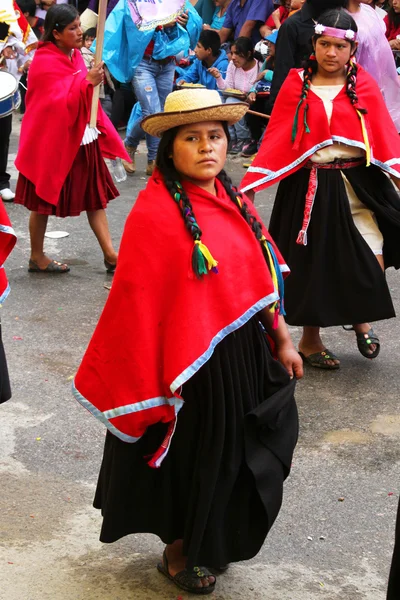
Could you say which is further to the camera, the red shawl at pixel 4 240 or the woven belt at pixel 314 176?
the woven belt at pixel 314 176

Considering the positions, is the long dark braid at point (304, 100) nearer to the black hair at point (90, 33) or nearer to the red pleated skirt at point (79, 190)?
the red pleated skirt at point (79, 190)

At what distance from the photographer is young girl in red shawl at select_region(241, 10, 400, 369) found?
505 centimetres

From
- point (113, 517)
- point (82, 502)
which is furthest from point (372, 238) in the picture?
point (113, 517)

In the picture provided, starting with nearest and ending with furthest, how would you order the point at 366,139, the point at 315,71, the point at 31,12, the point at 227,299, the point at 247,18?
the point at 227,299
the point at 366,139
the point at 315,71
the point at 247,18
the point at 31,12

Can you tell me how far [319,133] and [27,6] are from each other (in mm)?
9303

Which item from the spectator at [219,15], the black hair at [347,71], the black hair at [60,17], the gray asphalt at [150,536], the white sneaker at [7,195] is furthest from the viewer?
the spectator at [219,15]

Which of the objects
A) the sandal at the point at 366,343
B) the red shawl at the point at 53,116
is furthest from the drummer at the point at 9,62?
the sandal at the point at 366,343

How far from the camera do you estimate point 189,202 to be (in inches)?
127

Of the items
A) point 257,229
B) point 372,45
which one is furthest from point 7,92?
point 257,229

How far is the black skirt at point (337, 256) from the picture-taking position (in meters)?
5.19

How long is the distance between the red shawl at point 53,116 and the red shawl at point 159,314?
3.57 meters

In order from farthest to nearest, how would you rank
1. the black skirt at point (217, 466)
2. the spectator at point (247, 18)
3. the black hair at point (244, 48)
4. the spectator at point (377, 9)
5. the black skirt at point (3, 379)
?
1. the spectator at point (247, 18)
2. the black hair at point (244, 48)
3. the spectator at point (377, 9)
4. the black skirt at point (3, 379)
5. the black skirt at point (217, 466)

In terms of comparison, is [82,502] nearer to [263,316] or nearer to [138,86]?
[263,316]

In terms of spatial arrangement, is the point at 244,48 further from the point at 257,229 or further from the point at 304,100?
the point at 257,229
